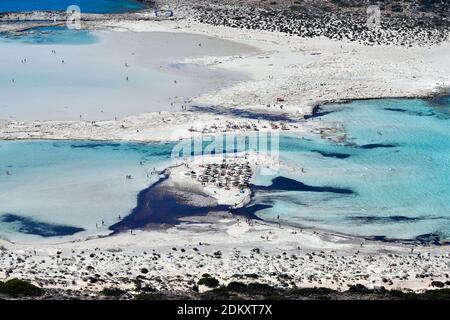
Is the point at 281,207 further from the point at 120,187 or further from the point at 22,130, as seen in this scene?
the point at 22,130

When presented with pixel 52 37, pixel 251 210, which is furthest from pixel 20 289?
pixel 52 37

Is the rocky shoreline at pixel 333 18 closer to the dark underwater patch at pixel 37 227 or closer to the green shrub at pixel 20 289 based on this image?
the dark underwater patch at pixel 37 227

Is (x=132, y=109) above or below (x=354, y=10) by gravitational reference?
below

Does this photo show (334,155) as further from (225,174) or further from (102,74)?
(102,74)

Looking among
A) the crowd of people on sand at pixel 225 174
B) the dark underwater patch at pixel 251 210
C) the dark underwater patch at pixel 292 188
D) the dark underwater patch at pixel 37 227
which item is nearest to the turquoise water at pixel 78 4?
the crowd of people on sand at pixel 225 174
